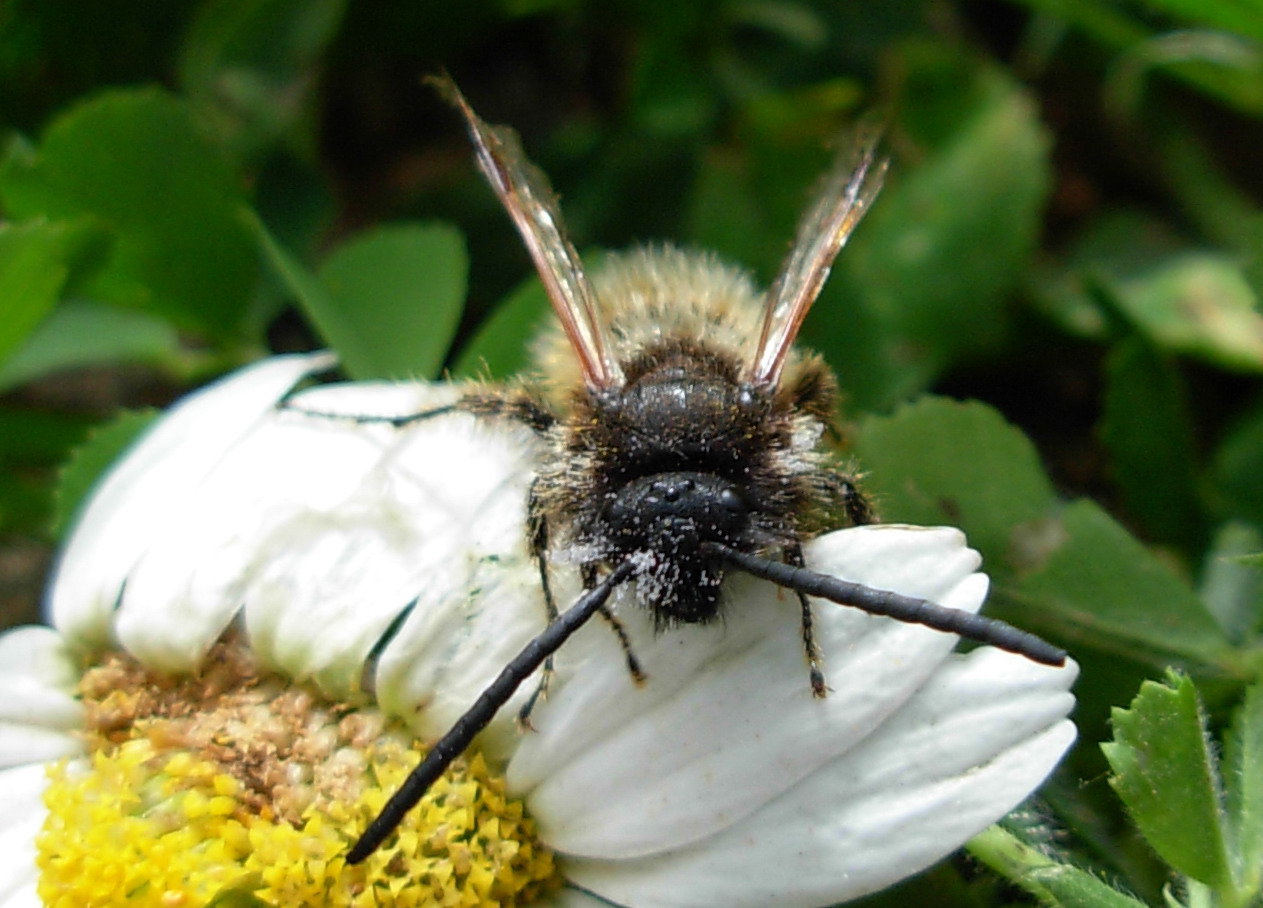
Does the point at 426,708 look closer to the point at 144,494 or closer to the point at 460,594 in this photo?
the point at 460,594

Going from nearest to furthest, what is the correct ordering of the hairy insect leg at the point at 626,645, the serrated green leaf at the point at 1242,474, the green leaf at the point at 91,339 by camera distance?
the hairy insect leg at the point at 626,645 < the serrated green leaf at the point at 1242,474 < the green leaf at the point at 91,339

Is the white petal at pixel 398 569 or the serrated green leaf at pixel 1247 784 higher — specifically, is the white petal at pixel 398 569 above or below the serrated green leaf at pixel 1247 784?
above

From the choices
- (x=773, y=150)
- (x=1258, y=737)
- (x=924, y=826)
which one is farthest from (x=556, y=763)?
(x=773, y=150)

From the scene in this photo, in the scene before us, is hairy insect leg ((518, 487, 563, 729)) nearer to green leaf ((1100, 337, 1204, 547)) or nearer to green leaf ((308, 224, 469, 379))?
green leaf ((308, 224, 469, 379))

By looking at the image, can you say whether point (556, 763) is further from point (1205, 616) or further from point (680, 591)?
point (1205, 616)

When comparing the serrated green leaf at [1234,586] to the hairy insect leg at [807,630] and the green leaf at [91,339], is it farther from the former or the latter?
the green leaf at [91,339]

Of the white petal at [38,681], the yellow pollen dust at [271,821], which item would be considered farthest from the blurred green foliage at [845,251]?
the yellow pollen dust at [271,821]
